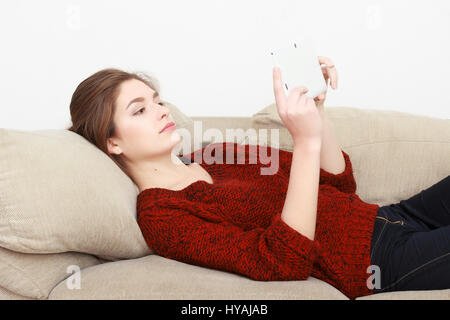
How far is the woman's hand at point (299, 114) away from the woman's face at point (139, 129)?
37cm

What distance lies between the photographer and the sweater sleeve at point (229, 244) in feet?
3.25

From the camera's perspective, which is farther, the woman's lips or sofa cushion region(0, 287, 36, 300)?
the woman's lips

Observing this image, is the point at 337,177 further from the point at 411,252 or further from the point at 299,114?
the point at 299,114

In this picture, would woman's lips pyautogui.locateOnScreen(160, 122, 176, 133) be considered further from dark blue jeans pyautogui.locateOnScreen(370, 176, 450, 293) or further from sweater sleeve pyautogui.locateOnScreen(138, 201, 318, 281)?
dark blue jeans pyautogui.locateOnScreen(370, 176, 450, 293)

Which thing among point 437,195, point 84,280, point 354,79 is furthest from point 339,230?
point 354,79

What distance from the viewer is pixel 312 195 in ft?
3.35

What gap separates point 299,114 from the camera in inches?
39.1

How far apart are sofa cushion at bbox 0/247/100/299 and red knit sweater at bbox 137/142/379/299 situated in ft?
0.75

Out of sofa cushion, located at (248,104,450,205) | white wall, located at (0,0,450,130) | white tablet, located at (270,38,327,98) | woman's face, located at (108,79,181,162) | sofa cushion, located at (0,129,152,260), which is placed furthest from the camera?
white wall, located at (0,0,450,130)

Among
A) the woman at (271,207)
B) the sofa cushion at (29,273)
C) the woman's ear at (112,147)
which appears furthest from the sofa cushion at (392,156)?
the sofa cushion at (29,273)

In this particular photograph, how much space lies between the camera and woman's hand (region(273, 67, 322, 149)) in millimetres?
1000

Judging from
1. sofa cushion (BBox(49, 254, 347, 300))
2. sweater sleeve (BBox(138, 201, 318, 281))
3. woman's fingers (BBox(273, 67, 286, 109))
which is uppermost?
woman's fingers (BBox(273, 67, 286, 109))

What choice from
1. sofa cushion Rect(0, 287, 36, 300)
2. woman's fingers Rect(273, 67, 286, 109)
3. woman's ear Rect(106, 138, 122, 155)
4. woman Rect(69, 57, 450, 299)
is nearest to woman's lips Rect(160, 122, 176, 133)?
woman Rect(69, 57, 450, 299)

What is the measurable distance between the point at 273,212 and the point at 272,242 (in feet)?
0.68
